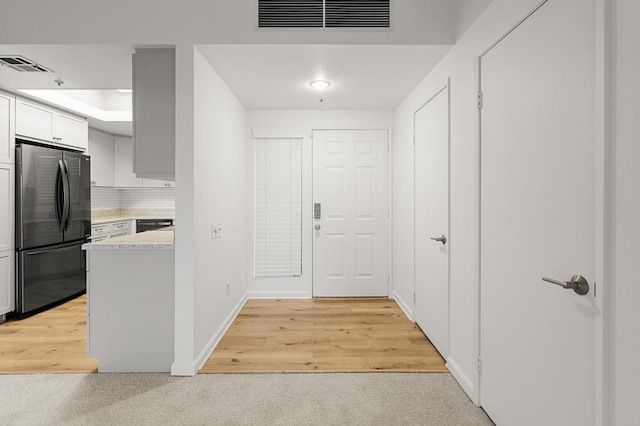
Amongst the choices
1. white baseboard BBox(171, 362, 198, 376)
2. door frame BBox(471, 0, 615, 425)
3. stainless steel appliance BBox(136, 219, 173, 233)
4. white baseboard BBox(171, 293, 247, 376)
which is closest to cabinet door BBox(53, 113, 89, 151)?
stainless steel appliance BBox(136, 219, 173, 233)

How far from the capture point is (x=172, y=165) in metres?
2.66

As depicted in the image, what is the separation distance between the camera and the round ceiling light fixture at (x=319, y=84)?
11.0 feet

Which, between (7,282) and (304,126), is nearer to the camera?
(7,282)

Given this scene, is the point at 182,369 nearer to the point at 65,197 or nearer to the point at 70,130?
the point at 65,197

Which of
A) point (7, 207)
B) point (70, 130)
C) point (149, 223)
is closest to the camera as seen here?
point (7, 207)

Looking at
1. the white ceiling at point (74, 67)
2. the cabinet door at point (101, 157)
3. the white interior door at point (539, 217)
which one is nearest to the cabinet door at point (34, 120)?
the white ceiling at point (74, 67)

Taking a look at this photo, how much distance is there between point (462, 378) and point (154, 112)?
282cm

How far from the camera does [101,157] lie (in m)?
5.53

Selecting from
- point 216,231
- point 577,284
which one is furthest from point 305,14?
point 577,284

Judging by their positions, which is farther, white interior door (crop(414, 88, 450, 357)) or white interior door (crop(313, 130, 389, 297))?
white interior door (crop(313, 130, 389, 297))

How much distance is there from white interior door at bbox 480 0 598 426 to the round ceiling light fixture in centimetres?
160

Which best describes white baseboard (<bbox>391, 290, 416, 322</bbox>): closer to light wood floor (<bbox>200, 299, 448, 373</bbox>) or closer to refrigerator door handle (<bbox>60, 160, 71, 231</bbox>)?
light wood floor (<bbox>200, 299, 448, 373</bbox>)

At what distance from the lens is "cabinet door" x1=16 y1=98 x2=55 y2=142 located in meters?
3.74

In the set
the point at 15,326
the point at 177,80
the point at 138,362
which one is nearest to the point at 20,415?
the point at 138,362
